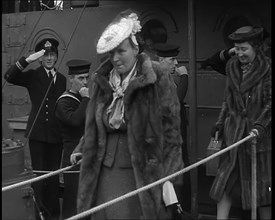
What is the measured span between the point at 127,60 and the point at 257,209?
6.51ft

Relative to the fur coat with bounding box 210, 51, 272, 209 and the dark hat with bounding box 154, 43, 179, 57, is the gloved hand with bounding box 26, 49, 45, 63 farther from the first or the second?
the fur coat with bounding box 210, 51, 272, 209

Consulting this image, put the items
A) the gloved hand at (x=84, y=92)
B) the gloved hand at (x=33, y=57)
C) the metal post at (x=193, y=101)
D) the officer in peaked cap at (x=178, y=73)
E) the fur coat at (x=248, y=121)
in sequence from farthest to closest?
the gloved hand at (x=33, y=57) < the metal post at (x=193, y=101) < the officer in peaked cap at (x=178, y=73) < the gloved hand at (x=84, y=92) < the fur coat at (x=248, y=121)

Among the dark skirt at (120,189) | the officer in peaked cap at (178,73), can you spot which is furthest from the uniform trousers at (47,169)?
the dark skirt at (120,189)

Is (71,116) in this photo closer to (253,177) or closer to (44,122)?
(44,122)

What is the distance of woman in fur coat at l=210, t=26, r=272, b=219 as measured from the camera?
4.61 meters

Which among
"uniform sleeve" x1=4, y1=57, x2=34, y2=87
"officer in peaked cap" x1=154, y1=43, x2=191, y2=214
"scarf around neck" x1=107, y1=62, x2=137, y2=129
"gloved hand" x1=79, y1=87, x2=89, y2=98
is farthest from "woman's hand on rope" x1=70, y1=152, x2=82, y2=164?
"uniform sleeve" x1=4, y1=57, x2=34, y2=87

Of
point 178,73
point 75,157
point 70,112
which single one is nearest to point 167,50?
point 178,73

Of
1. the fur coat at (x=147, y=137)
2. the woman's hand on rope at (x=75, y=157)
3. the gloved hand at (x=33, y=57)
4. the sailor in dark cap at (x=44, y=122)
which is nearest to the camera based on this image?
the fur coat at (x=147, y=137)

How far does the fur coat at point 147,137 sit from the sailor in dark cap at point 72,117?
1.69 m

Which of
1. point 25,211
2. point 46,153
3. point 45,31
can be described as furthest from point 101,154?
point 45,31

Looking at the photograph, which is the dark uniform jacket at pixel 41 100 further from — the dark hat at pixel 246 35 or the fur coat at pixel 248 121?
the dark hat at pixel 246 35

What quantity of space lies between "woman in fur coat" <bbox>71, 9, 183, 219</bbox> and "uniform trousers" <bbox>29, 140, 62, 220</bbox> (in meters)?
2.45

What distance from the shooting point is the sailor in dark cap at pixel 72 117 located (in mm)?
5535

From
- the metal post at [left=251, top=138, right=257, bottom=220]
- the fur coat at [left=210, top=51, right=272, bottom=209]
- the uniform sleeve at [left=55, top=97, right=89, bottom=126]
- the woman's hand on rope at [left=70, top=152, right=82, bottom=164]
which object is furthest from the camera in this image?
the uniform sleeve at [left=55, top=97, right=89, bottom=126]
